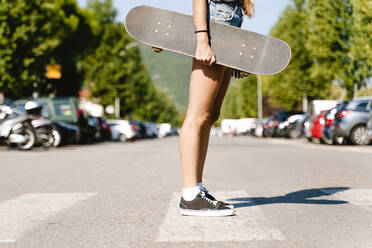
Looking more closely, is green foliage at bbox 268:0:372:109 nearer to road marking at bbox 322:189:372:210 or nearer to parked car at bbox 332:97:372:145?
parked car at bbox 332:97:372:145

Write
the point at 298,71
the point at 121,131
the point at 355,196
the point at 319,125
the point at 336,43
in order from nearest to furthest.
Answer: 1. the point at 355,196
2. the point at 319,125
3. the point at 336,43
4. the point at 121,131
5. the point at 298,71

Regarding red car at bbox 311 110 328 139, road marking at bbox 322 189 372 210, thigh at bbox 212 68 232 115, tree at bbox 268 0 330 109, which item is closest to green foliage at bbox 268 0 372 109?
red car at bbox 311 110 328 139

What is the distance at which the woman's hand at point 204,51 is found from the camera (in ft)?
13.9

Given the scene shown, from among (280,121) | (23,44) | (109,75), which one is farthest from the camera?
(109,75)

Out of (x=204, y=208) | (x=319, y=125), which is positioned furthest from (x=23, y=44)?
(x=204, y=208)

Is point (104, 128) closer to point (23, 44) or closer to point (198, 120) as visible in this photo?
point (23, 44)

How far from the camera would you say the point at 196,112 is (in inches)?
173

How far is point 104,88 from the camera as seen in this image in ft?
196

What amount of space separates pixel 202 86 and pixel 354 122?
1465 cm

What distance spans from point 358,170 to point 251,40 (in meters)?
4.78

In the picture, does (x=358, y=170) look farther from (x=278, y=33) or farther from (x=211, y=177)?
(x=278, y=33)

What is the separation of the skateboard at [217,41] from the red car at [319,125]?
16424 millimetres

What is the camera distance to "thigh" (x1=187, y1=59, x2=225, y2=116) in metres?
4.35

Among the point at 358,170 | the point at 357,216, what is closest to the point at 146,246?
the point at 357,216
